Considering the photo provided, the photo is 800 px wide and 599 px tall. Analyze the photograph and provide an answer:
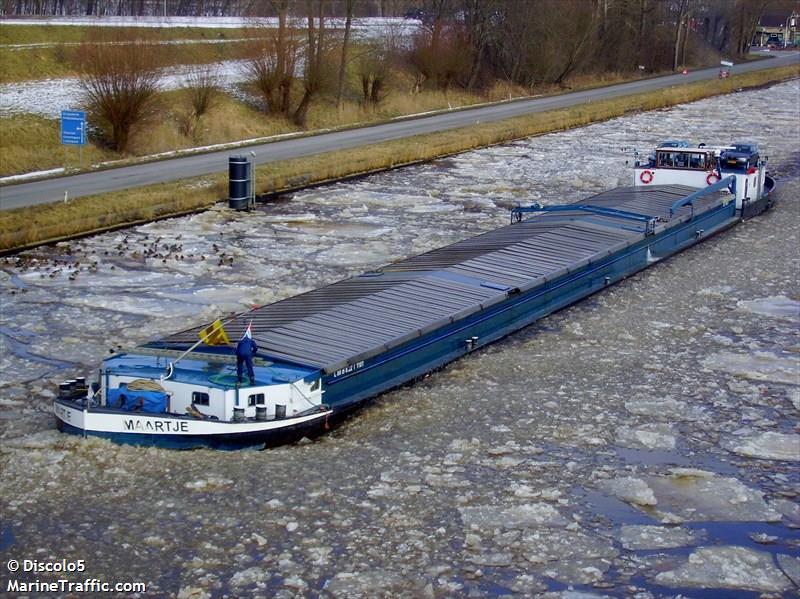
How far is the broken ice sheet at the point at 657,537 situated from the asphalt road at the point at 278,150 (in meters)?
20.5

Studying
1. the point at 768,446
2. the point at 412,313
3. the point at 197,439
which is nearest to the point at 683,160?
the point at 412,313

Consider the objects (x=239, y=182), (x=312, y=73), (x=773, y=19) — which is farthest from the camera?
(x=773, y=19)

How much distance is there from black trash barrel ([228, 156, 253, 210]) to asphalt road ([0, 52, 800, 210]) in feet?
13.3

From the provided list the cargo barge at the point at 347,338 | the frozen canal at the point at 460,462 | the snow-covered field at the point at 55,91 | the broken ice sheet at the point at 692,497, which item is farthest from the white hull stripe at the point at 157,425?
the snow-covered field at the point at 55,91

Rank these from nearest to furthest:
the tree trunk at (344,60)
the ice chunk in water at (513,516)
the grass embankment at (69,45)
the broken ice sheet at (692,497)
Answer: the ice chunk in water at (513,516) → the broken ice sheet at (692,497) → the tree trunk at (344,60) → the grass embankment at (69,45)

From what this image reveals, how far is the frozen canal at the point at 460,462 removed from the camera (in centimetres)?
1074

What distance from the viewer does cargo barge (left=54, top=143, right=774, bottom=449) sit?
1316 cm

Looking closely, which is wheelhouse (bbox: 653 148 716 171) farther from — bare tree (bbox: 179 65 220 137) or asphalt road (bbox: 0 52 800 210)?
bare tree (bbox: 179 65 220 137)

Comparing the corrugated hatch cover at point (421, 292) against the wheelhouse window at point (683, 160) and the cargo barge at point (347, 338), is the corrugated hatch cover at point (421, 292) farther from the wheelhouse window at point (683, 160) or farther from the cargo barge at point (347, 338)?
the wheelhouse window at point (683, 160)

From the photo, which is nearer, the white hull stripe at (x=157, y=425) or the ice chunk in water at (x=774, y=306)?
the white hull stripe at (x=157, y=425)

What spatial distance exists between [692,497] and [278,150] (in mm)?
28039

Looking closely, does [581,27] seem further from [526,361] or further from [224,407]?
[224,407]

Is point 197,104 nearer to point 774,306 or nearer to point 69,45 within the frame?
point 69,45

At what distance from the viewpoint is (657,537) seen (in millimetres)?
11383
